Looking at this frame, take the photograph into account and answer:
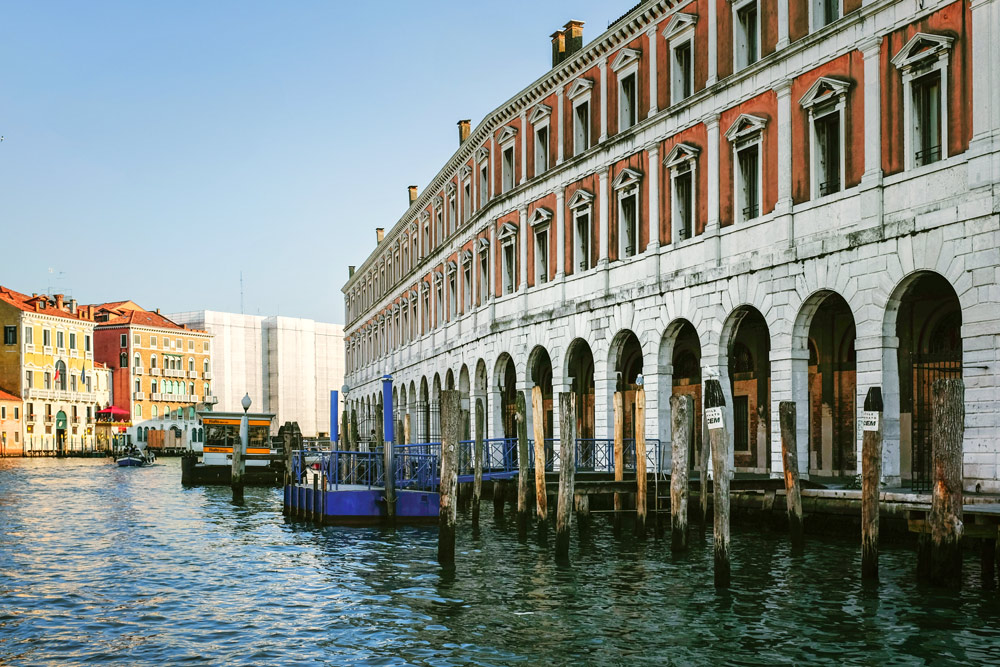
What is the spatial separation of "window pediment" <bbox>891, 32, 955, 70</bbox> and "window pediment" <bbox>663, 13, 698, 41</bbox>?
647 cm

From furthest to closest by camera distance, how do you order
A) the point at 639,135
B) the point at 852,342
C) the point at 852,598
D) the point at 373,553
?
1. the point at 639,135
2. the point at 852,342
3. the point at 373,553
4. the point at 852,598

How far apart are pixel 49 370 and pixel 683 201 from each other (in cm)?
6581

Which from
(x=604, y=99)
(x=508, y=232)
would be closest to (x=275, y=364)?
(x=508, y=232)

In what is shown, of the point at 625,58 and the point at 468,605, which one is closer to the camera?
the point at 468,605

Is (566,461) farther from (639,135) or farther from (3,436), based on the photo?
(3,436)

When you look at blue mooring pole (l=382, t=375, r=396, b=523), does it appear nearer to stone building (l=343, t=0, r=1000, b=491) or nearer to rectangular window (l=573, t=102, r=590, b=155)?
stone building (l=343, t=0, r=1000, b=491)

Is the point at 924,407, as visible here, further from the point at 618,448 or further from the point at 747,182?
the point at 618,448

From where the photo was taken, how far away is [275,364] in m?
103

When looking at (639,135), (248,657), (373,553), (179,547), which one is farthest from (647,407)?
(248,657)

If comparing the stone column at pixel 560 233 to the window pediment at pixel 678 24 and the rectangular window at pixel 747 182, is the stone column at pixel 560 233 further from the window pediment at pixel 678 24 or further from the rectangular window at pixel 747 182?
the rectangular window at pixel 747 182

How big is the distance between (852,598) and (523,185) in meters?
21.1

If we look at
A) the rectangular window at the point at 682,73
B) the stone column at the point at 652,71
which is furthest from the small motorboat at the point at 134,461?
the rectangular window at the point at 682,73

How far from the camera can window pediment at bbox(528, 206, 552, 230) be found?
99.8 ft

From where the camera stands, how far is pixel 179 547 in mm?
19234
